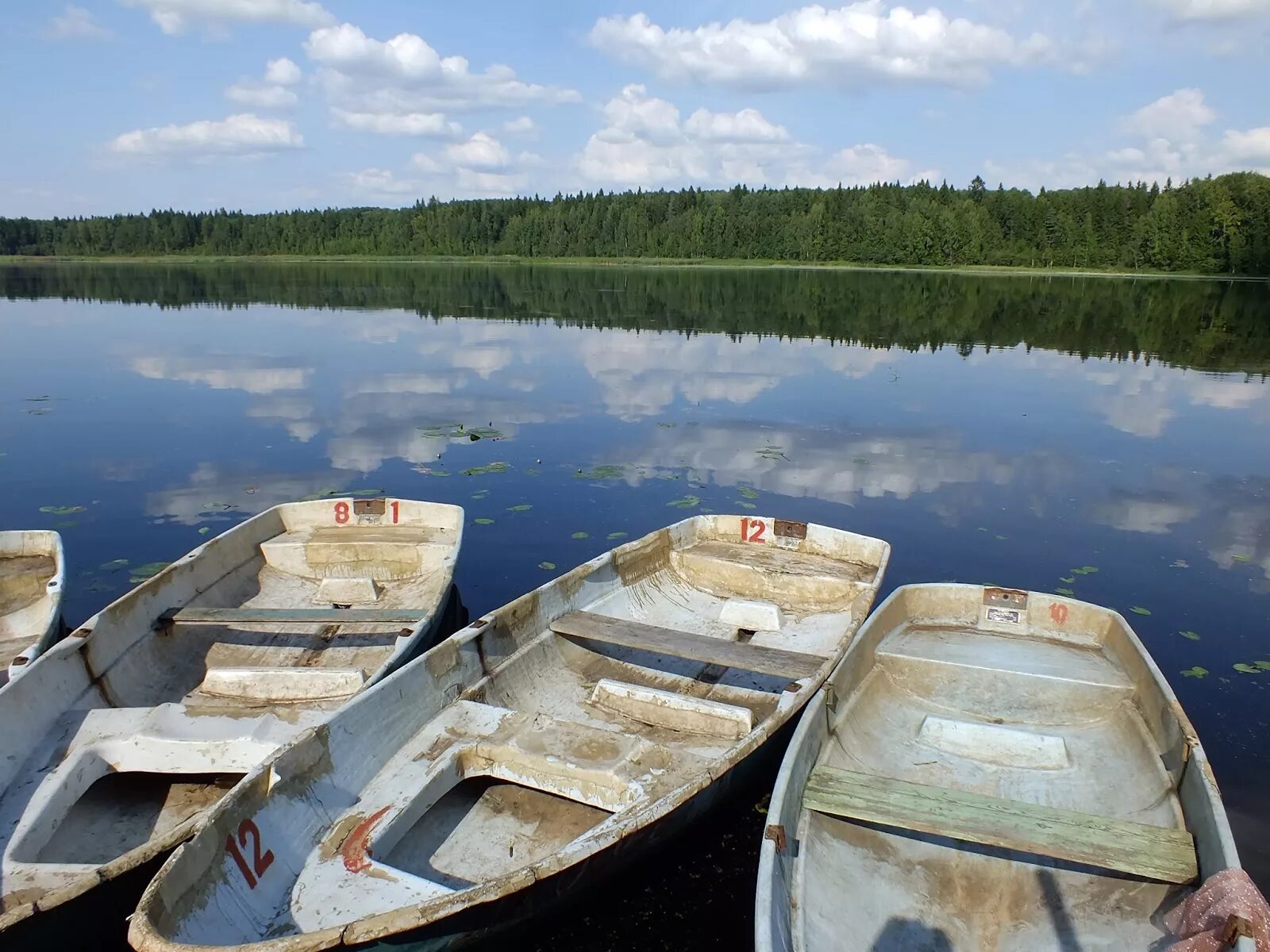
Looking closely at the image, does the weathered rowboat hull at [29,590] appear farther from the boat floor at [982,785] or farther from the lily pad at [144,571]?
the boat floor at [982,785]

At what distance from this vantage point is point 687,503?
12406 millimetres

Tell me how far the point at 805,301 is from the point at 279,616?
42.7 m

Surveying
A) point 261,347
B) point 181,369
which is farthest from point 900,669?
point 261,347

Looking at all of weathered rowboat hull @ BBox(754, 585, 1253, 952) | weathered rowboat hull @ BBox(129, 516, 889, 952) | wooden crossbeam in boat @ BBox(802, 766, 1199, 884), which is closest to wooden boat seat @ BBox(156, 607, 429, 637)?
weathered rowboat hull @ BBox(129, 516, 889, 952)

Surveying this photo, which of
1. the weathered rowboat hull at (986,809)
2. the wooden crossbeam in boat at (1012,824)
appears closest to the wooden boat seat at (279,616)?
the weathered rowboat hull at (986,809)

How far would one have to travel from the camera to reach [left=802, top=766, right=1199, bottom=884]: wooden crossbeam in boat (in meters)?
4.22

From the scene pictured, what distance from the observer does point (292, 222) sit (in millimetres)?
137125

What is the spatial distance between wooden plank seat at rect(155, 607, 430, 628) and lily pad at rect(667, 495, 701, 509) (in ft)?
18.6

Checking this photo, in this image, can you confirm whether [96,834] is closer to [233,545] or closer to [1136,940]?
[233,545]

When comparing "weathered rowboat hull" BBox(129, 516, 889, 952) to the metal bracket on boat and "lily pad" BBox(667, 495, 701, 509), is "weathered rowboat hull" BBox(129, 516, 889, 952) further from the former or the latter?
"lily pad" BBox(667, 495, 701, 509)

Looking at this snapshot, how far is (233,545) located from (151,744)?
3.59 metres

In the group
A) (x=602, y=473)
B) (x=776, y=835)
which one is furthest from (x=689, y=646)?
(x=602, y=473)

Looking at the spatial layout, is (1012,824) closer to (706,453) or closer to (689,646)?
(689,646)

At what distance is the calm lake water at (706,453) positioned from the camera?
8531 millimetres
